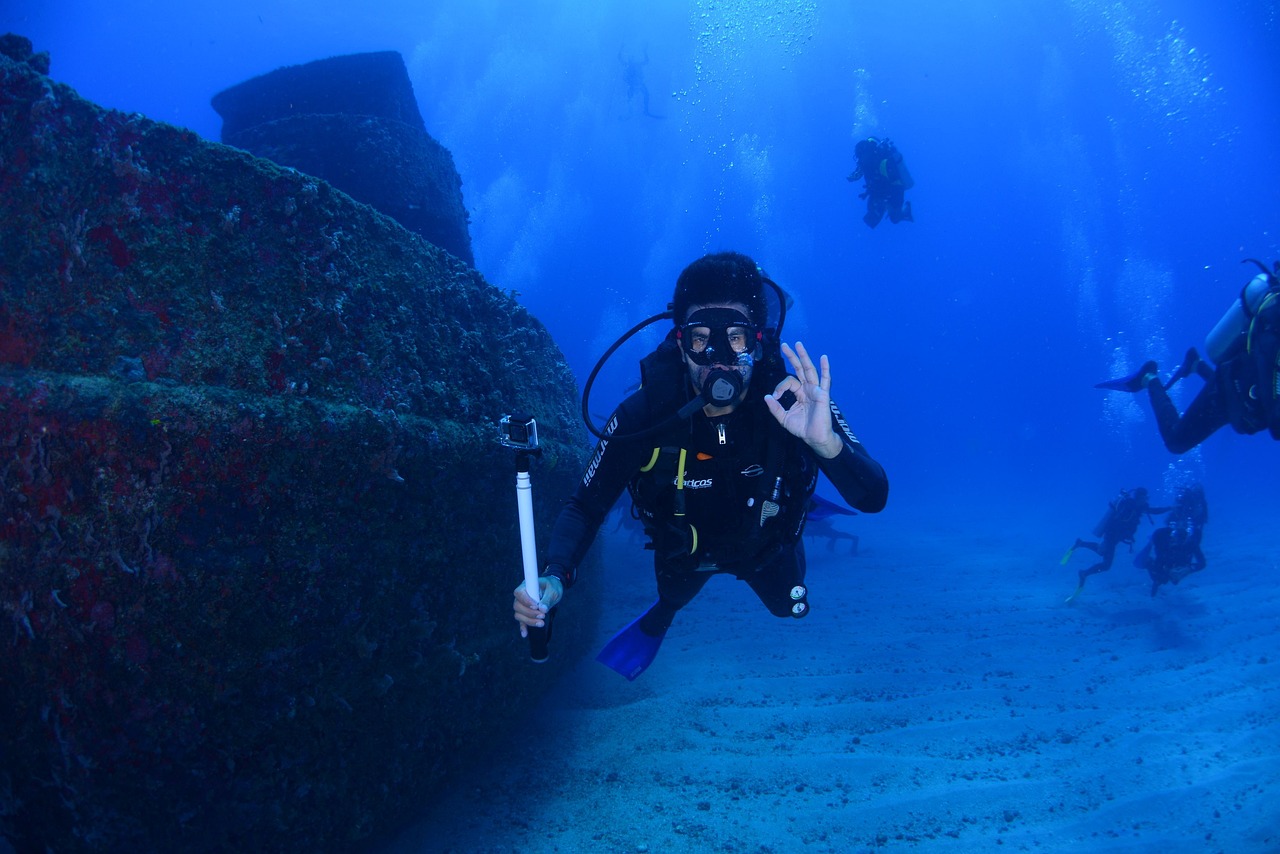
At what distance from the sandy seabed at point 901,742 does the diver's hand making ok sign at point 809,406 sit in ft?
11.7

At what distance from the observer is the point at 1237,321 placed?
245 inches

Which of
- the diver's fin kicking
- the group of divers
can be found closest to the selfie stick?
the group of divers

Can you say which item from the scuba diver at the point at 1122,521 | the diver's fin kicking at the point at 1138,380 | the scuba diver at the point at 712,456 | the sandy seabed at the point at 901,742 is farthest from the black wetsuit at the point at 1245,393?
the scuba diver at the point at 712,456

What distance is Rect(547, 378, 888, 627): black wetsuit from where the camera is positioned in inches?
129

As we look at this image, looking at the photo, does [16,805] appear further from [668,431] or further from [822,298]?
[822,298]

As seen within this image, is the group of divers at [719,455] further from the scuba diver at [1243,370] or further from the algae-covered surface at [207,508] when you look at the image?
the scuba diver at [1243,370]

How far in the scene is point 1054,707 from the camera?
22.9ft

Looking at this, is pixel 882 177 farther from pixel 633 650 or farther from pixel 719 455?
pixel 633 650

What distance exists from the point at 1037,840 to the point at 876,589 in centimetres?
A: 807

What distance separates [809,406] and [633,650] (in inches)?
107

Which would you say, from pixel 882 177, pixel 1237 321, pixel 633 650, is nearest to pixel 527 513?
pixel 633 650

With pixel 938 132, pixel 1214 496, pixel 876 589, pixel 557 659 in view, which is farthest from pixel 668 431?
pixel 938 132

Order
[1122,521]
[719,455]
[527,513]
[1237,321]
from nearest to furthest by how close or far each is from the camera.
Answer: [527,513] → [719,455] → [1237,321] → [1122,521]

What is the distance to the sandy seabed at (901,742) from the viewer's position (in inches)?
183
